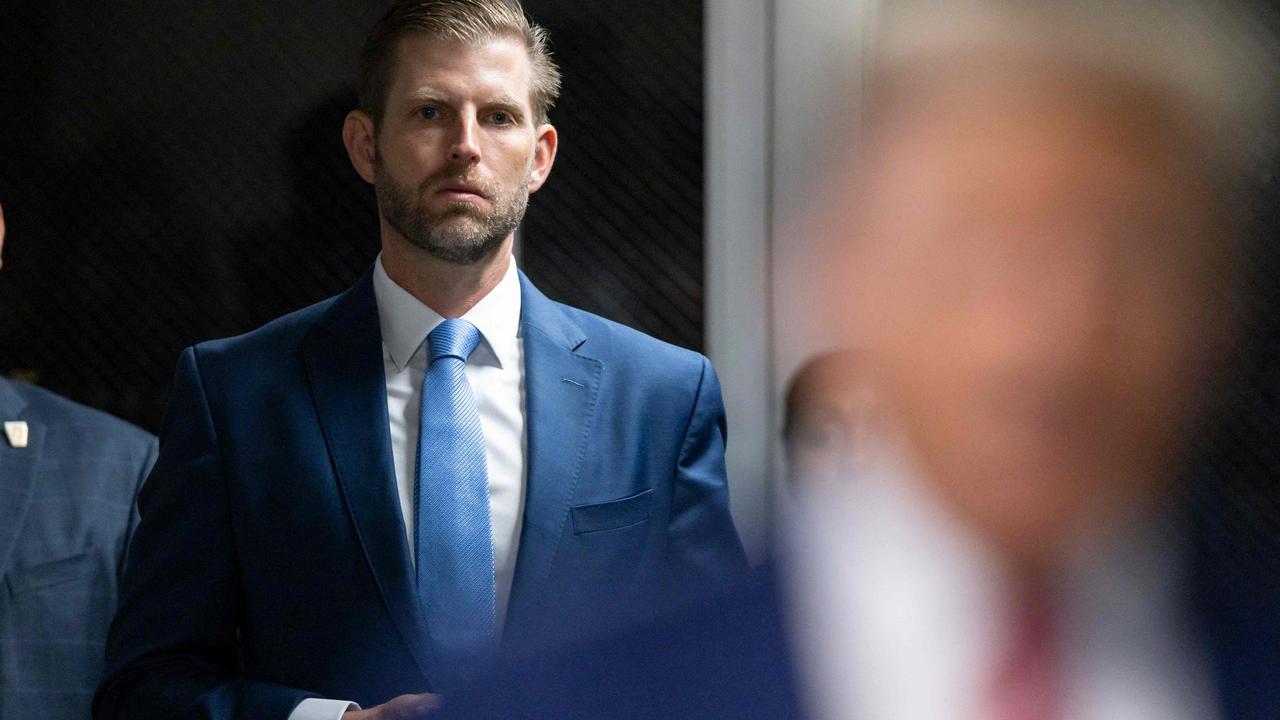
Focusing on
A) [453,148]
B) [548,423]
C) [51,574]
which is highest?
[453,148]

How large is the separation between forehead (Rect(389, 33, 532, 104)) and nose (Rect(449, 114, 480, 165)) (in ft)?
0.07

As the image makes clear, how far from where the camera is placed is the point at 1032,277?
0.21 m

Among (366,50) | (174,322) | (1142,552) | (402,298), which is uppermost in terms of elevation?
(366,50)

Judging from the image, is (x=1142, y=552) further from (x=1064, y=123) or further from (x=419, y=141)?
(x=419, y=141)

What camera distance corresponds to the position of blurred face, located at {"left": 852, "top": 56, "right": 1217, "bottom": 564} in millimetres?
204

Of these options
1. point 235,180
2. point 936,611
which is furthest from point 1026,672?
point 235,180

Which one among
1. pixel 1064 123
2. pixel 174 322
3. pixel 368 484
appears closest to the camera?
pixel 1064 123

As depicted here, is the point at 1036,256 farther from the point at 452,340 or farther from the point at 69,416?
the point at 69,416

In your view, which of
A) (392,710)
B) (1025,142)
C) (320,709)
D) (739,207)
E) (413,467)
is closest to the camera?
(1025,142)

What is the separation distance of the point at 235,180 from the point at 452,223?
78 cm

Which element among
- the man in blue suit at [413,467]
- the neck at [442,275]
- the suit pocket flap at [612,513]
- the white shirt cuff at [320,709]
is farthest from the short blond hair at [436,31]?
the white shirt cuff at [320,709]

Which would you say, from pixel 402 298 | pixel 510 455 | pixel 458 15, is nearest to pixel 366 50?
pixel 458 15

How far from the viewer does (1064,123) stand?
204 millimetres

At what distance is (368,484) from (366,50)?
1.21ft
